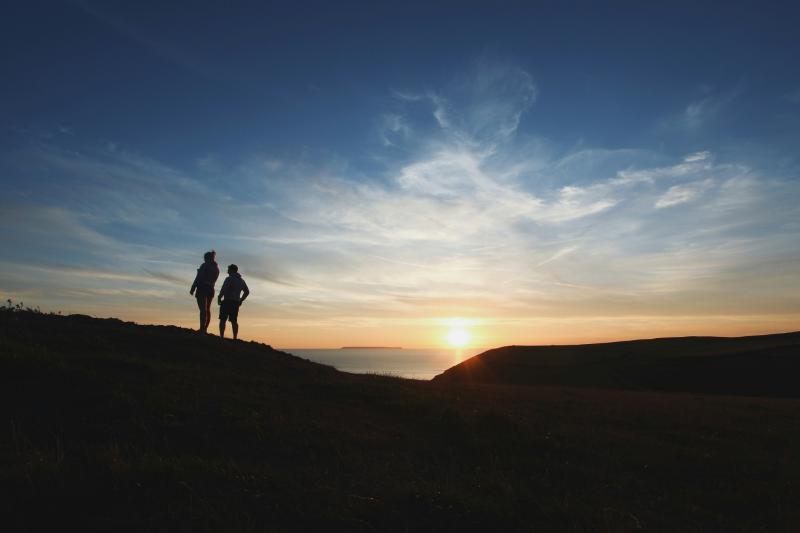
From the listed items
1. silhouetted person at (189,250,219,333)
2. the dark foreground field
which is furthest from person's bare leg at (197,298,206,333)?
the dark foreground field

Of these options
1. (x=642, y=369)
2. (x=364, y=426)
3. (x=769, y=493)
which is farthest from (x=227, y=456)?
(x=642, y=369)

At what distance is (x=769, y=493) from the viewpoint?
27.8 feet

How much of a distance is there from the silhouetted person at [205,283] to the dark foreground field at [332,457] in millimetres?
4403

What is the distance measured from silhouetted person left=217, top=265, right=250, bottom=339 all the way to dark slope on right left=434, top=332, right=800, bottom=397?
14.9 m

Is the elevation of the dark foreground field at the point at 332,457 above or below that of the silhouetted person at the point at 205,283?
below

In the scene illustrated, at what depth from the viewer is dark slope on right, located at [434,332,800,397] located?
35844 mm

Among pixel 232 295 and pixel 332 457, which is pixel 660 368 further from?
pixel 332 457

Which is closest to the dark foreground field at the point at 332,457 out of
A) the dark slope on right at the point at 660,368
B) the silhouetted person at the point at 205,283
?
the silhouetted person at the point at 205,283

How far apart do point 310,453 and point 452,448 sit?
2927mm

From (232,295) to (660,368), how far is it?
3404 centimetres

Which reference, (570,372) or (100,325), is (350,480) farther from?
(570,372)

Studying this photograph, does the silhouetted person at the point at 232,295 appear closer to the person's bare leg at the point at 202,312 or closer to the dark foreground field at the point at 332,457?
the person's bare leg at the point at 202,312

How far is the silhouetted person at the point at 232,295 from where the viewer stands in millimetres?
20719

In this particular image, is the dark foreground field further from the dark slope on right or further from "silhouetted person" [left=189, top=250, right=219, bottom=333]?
the dark slope on right
